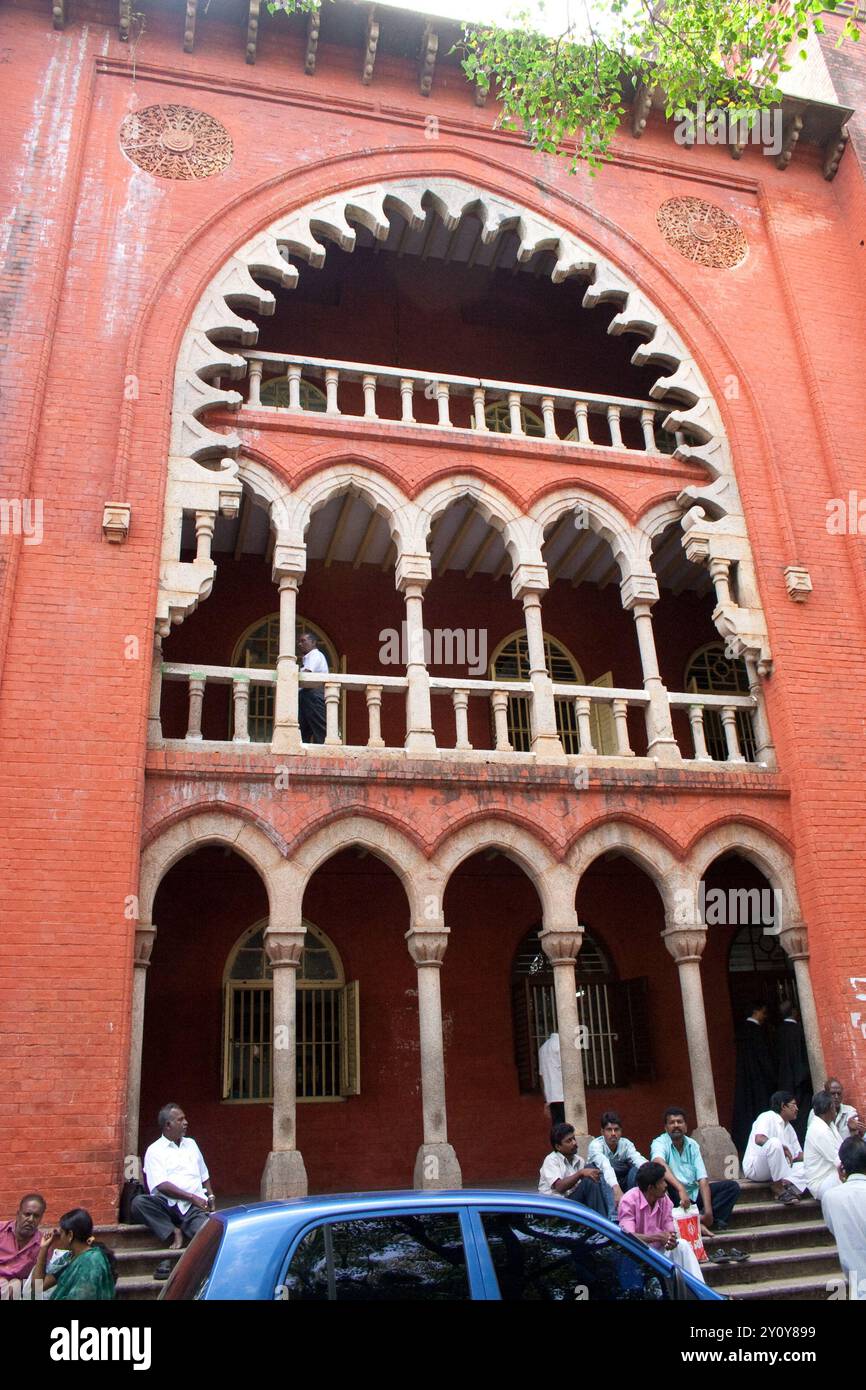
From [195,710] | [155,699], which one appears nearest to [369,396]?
[195,710]

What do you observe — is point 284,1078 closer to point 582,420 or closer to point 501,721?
point 501,721

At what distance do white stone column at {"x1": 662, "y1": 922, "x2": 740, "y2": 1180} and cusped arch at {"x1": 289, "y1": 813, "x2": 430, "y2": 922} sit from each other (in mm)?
2505

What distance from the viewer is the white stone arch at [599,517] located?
11.5 m

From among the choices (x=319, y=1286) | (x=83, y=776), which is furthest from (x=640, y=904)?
(x=319, y=1286)

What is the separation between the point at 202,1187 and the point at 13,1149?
4.44 ft

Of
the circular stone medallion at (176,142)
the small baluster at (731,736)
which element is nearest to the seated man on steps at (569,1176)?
the small baluster at (731,736)

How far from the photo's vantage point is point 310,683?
10.3 metres

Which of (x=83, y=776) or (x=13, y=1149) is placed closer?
(x=13, y=1149)

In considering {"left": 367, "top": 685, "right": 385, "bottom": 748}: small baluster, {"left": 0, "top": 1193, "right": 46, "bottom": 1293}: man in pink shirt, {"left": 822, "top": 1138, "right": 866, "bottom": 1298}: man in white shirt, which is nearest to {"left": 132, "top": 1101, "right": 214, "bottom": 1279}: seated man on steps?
{"left": 0, "top": 1193, "right": 46, "bottom": 1293}: man in pink shirt

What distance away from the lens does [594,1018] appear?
489 inches

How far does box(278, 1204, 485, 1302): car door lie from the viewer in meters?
3.50

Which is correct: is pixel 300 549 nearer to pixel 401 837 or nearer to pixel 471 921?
pixel 401 837

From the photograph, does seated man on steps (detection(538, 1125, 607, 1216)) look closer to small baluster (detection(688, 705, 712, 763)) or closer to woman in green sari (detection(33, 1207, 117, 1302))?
woman in green sari (detection(33, 1207, 117, 1302))

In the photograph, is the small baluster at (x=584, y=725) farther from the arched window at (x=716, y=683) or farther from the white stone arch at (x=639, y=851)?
the arched window at (x=716, y=683)
